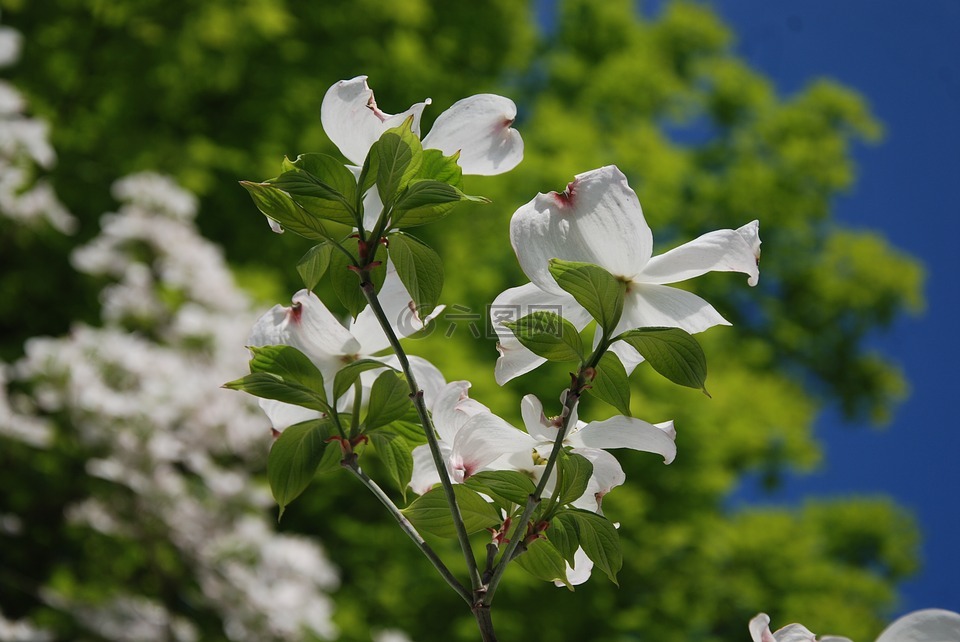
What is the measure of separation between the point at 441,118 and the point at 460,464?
0.48ft

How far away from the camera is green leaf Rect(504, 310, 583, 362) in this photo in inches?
14.0

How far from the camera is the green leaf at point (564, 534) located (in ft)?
1.21

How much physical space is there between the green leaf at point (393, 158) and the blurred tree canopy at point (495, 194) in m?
2.40

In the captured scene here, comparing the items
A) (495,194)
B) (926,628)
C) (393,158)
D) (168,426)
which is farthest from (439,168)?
(495,194)

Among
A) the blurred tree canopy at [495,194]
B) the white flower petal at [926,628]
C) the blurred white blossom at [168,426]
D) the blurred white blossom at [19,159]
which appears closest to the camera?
the white flower petal at [926,628]

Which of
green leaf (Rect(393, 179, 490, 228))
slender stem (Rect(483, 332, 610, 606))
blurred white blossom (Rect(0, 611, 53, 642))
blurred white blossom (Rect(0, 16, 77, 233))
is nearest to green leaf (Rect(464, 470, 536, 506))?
slender stem (Rect(483, 332, 610, 606))

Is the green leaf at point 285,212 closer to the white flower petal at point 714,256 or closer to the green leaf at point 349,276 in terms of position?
the green leaf at point 349,276

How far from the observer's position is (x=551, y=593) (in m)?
3.80

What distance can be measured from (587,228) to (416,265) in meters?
0.07

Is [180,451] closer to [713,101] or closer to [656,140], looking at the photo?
[656,140]

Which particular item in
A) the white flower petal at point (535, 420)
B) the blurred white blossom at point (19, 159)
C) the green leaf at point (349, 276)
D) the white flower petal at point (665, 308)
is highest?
the blurred white blossom at point (19, 159)

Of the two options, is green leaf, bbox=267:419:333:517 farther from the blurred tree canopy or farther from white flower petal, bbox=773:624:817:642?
the blurred tree canopy

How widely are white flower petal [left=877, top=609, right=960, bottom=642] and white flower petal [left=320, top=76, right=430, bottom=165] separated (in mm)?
260

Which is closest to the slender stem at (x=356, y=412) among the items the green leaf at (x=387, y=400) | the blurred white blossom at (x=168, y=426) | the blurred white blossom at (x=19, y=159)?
the green leaf at (x=387, y=400)
